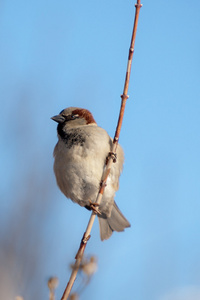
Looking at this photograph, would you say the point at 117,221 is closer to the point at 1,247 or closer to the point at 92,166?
the point at 92,166

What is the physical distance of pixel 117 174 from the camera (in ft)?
7.61

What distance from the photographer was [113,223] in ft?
8.37

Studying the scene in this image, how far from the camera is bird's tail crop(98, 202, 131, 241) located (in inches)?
99.0

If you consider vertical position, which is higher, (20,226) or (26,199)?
(26,199)

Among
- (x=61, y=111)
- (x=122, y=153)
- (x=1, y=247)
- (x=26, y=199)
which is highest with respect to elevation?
(x=61, y=111)

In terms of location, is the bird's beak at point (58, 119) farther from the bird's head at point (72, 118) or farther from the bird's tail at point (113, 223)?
the bird's tail at point (113, 223)

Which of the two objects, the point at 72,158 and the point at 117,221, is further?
the point at 117,221

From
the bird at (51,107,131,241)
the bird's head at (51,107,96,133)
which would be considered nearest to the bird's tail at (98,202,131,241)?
the bird at (51,107,131,241)

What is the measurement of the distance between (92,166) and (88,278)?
3.62 feet

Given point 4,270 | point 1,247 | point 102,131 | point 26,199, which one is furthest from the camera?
point 102,131

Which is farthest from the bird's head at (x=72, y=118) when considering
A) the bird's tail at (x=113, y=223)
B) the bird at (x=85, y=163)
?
the bird's tail at (x=113, y=223)

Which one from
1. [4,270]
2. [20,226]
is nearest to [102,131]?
[20,226]

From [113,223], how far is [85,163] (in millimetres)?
582

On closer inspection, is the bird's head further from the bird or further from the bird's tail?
the bird's tail
